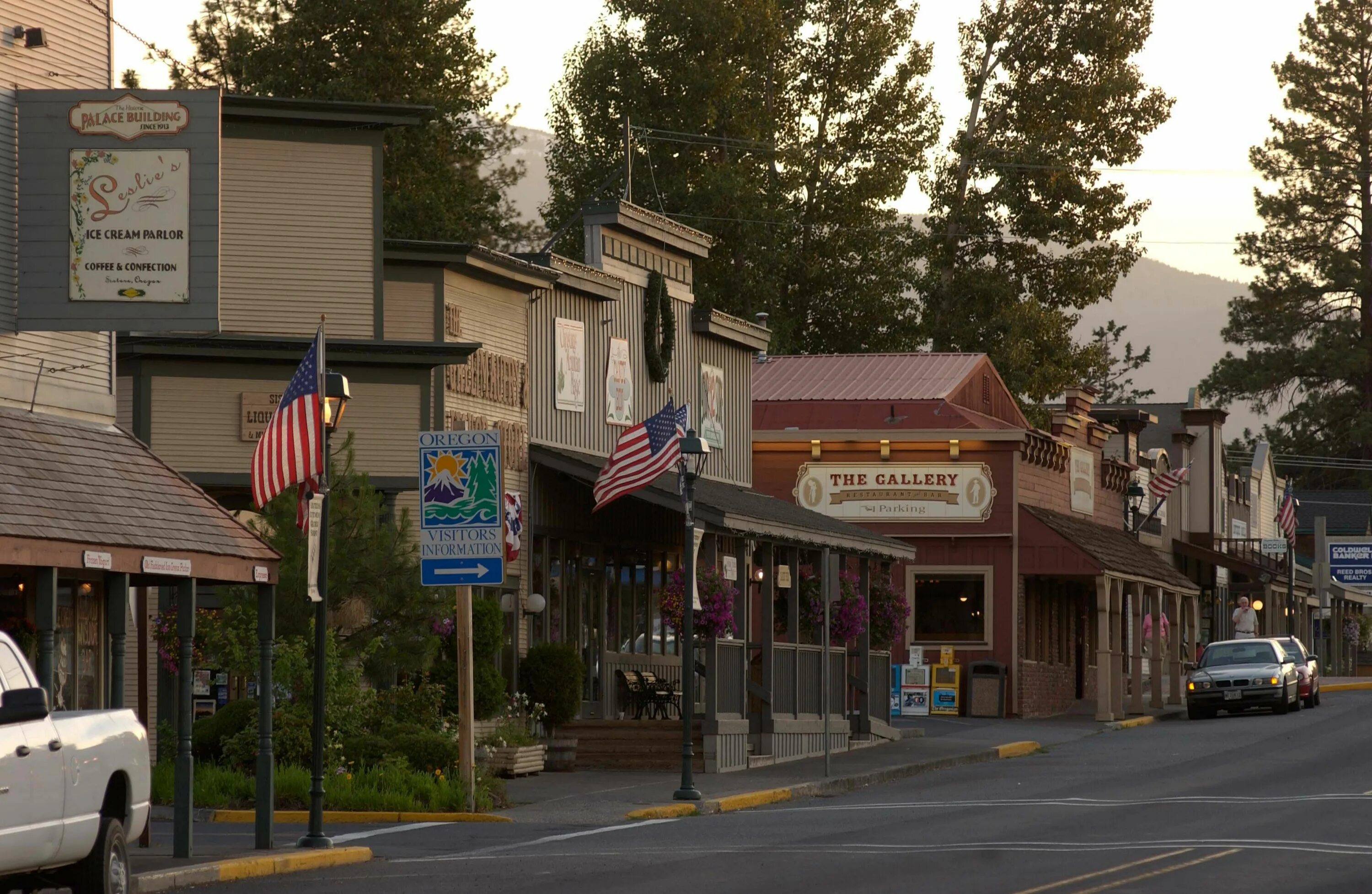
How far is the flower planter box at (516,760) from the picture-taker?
26.0 metres

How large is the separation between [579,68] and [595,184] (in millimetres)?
4237

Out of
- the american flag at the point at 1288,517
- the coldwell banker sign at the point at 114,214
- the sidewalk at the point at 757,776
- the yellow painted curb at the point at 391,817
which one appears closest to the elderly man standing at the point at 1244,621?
the american flag at the point at 1288,517

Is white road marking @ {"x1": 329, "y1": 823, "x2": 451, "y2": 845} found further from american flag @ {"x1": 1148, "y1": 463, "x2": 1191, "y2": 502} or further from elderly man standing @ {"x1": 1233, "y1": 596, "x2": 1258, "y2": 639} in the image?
elderly man standing @ {"x1": 1233, "y1": 596, "x2": 1258, "y2": 639}

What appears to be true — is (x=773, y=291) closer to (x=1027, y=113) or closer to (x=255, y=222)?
(x=1027, y=113)

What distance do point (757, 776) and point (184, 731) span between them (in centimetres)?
1182

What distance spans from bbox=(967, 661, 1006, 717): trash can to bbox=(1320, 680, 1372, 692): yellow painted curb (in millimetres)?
14774

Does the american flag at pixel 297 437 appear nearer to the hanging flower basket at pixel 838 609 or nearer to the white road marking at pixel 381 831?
the white road marking at pixel 381 831

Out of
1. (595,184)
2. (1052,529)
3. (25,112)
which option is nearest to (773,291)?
(595,184)

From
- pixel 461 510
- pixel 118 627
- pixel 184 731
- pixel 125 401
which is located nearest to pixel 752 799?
pixel 461 510

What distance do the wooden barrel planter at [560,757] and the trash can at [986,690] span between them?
15820mm

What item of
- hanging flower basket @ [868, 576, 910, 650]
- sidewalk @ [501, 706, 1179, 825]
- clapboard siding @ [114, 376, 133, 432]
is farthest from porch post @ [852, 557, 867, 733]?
clapboard siding @ [114, 376, 133, 432]

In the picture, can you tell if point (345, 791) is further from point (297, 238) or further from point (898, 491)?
point (898, 491)

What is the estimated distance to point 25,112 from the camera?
1834cm

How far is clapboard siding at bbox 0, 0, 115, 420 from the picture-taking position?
18.2 m
